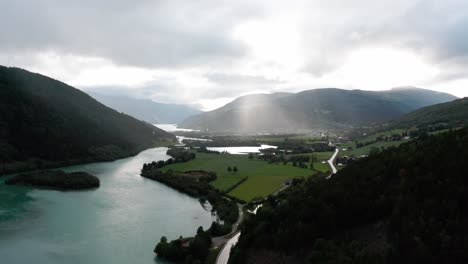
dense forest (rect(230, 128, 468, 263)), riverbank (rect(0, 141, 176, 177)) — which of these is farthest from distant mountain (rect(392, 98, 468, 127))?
riverbank (rect(0, 141, 176, 177))

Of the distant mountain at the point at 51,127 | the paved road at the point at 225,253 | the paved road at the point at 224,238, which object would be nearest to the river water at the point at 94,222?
the paved road at the point at 224,238

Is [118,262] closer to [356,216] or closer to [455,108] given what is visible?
[356,216]

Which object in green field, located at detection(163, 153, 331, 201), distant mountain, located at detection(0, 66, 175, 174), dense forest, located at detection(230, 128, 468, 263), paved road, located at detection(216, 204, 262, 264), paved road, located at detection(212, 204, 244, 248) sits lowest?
paved road, located at detection(212, 204, 244, 248)

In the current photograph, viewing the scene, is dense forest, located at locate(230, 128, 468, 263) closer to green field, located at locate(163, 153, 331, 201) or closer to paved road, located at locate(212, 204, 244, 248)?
paved road, located at locate(212, 204, 244, 248)

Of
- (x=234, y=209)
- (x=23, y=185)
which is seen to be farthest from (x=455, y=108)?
(x=23, y=185)

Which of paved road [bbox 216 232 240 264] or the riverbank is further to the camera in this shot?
the riverbank

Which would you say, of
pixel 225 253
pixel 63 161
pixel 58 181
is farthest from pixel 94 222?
pixel 63 161

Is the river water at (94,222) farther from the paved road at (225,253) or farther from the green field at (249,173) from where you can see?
the green field at (249,173)
